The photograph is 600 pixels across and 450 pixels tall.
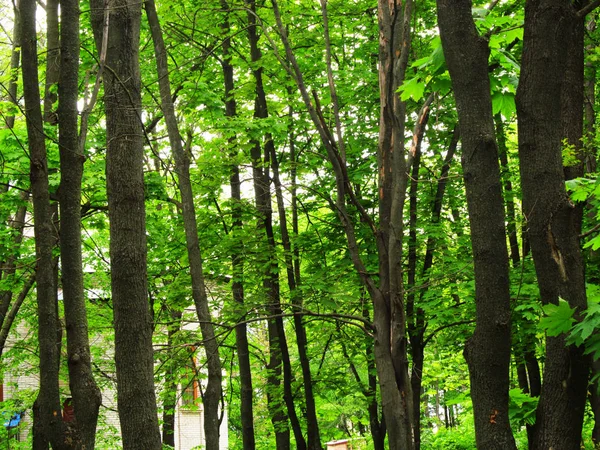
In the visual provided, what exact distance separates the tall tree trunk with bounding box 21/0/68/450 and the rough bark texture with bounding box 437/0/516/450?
495 centimetres

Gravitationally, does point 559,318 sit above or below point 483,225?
below

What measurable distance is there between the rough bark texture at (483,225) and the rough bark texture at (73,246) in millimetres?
4030

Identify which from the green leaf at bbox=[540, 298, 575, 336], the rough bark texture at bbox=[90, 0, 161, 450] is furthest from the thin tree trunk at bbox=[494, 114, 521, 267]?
the green leaf at bbox=[540, 298, 575, 336]

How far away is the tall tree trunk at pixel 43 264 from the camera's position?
7281 millimetres

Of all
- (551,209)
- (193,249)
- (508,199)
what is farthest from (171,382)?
(551,209)

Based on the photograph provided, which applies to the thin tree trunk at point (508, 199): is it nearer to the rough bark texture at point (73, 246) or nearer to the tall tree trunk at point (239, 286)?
the tall tree trunk at point (239, 286)

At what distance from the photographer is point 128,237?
17.5 ft

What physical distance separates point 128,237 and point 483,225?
282 cm

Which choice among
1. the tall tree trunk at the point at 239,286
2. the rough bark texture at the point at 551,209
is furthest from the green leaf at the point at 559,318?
the tall tree trunk at the point at 239,286

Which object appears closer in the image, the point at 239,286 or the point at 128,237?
the point at 128,237

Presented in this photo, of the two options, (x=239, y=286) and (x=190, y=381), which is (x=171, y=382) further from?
(x=190, y=381)

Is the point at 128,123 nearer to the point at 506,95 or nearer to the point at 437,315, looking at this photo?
the point at 506,95

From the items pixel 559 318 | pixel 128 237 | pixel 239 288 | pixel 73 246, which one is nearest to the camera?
pixel 559 318

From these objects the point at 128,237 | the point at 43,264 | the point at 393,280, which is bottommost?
the point at 393,280
